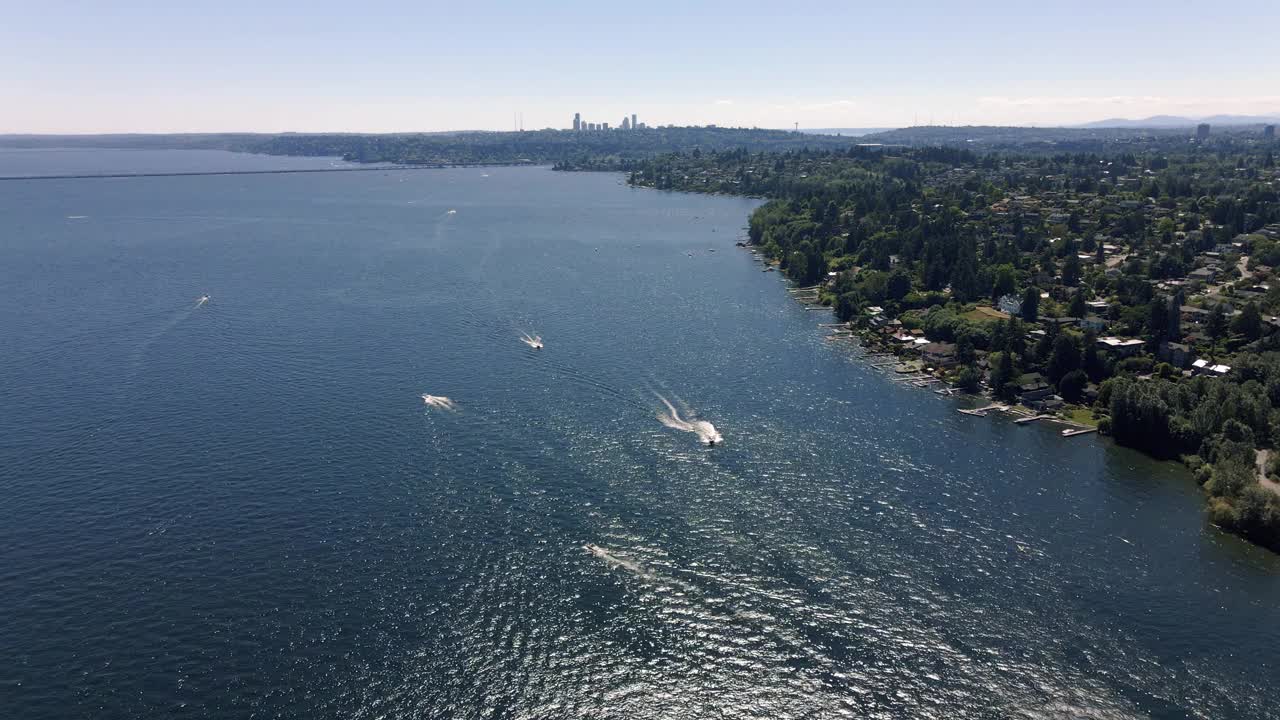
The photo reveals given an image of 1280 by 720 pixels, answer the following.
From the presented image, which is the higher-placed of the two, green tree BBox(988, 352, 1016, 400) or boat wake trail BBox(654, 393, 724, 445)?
green tree BBox(988, 352, 1016, 400)

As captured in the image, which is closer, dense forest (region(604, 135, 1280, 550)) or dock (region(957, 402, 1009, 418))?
dense forest (region(604, 135, 1280, 550))

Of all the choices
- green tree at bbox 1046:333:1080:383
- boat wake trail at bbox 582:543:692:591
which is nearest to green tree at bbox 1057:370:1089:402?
green tree at bbox 1046:333:1080:383

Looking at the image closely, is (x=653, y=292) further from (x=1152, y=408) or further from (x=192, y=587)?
(x=192, y=587)

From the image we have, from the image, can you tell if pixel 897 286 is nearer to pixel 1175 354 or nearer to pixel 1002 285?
pixel 1002 285

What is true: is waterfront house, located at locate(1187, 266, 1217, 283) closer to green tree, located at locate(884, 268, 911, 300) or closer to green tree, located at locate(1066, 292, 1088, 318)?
green tree, located at locate(1066, 292, 1088, 318)

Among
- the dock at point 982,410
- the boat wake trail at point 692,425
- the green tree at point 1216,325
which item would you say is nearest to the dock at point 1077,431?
the dock at point 982,410

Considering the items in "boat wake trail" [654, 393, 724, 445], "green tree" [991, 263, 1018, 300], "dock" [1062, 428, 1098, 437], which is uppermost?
"green tree" [991, 263, 1018, 300]

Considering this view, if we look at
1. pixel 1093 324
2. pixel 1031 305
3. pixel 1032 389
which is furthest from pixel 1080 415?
pixel 1031 305

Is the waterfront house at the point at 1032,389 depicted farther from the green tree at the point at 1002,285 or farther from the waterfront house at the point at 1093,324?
the green tree at the point at 1002,285
